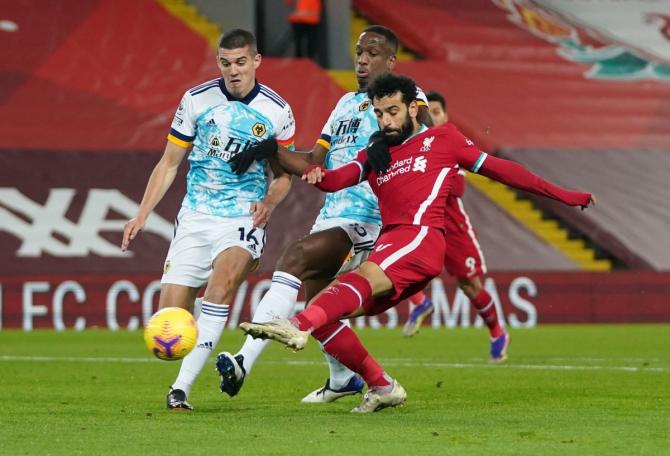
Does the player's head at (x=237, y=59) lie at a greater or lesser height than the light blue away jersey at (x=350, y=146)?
greater

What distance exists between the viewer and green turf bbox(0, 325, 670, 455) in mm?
6480

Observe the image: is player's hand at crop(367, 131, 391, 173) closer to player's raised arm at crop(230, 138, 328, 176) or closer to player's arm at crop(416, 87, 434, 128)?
player's arm at crop(416, 87, 434, 128)

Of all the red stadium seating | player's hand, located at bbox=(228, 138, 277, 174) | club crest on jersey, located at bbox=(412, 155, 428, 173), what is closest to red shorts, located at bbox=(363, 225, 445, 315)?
club crest on jersey, located at bbox=(412, 155, 428, 173)

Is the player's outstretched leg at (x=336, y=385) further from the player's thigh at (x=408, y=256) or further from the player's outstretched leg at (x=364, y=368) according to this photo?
the player's thigh at (x=408, y=256)

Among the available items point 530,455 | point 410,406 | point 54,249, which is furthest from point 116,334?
point 530,455

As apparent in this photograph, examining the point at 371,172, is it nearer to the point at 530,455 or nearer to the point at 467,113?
the point at 530,455

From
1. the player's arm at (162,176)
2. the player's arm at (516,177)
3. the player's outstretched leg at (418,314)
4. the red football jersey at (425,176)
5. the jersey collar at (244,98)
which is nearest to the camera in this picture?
the player's arm at (516,177)

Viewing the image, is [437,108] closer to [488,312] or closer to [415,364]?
[488,312]

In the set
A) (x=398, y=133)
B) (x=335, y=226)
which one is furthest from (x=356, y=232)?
(x=398, y=133)

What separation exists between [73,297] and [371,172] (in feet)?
35.5

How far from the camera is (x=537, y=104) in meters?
24.8

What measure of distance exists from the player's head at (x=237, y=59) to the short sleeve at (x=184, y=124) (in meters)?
0.26

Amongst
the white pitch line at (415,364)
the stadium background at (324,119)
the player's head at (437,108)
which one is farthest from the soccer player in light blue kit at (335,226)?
the stadium background at (324,119)

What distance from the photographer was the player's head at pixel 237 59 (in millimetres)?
8531
